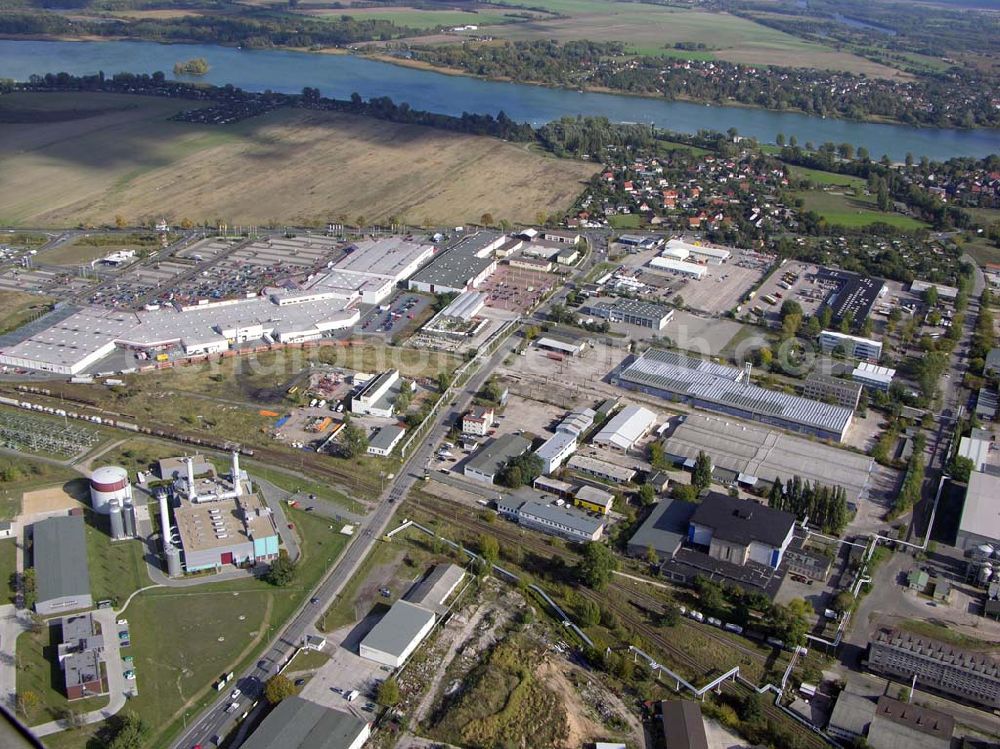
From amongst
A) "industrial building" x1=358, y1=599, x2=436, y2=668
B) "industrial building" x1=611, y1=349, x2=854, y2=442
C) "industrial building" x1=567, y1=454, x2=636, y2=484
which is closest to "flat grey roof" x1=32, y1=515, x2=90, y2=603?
"industrial building" x1=358, y1=599, x2=436, y2=668

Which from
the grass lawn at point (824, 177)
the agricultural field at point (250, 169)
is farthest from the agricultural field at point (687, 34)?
the agricultural field at point (250, 169)

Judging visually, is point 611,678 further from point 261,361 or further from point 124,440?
point 261,361

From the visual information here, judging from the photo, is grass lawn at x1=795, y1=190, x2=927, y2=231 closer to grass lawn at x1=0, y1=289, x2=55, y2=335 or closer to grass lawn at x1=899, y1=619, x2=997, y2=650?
grass lawn at x1=899, y1=619, x2=997, y2=650

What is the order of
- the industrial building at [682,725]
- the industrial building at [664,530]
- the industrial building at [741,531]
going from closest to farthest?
the industrial building at [682,725], the industrial building at [741,531], the industrial building at [664,530]

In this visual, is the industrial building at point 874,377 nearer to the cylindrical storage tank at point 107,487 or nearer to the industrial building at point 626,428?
the industrial building at point 626,428

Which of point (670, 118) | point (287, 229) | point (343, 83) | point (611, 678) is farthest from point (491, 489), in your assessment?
point (343, 83)
